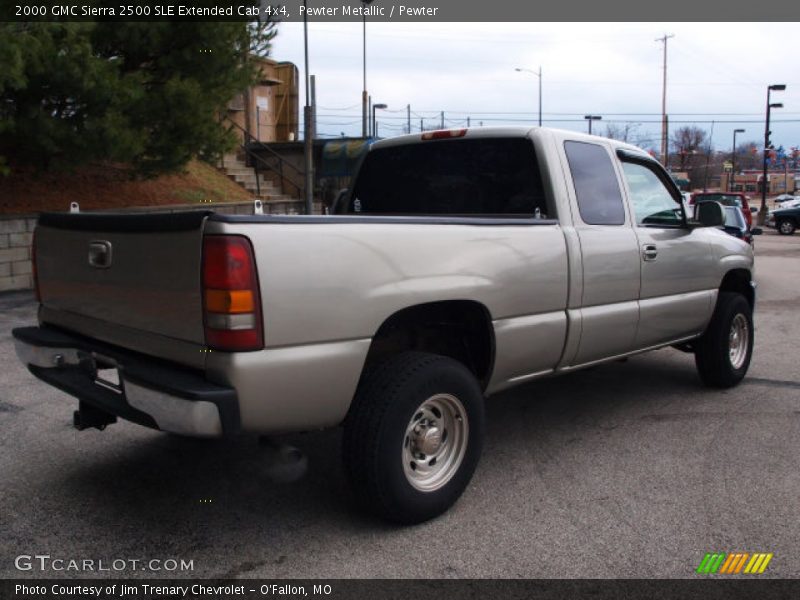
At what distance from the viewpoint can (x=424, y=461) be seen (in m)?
3.69

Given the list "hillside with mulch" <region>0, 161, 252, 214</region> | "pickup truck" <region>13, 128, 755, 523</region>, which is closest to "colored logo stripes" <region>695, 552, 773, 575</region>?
"pickup truck" <region>13, 128, 755, 523</region>

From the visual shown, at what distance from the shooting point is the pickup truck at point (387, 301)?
2.99m

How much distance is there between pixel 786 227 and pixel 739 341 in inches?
1150

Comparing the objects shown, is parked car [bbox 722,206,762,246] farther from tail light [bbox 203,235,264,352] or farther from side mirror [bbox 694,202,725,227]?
tail light [bbox 203,235,264,352]

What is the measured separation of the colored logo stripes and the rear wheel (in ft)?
105

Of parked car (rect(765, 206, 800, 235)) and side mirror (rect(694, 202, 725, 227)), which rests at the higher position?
side mirror (rect(694, 202, 725, 227))

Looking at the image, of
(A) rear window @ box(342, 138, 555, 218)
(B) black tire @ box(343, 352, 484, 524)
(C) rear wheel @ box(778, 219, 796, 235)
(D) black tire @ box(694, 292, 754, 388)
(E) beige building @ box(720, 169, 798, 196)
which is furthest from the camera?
(E) beige building @ box(720, 169, 798, 196)

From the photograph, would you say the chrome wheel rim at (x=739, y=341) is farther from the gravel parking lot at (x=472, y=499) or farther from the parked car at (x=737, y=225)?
the parked car at (x=737, y=225)

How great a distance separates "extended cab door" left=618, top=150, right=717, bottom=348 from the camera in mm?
5070

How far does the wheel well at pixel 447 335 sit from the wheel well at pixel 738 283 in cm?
306

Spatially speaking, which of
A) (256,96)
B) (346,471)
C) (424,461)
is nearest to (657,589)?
(424,461)

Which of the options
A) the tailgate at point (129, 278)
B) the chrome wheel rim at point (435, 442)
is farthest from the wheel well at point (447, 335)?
the tailgate at point (129, 278)

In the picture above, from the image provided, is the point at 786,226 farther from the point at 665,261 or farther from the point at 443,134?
the point at 443,134

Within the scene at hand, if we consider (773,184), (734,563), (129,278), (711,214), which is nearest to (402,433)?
(129,278)
